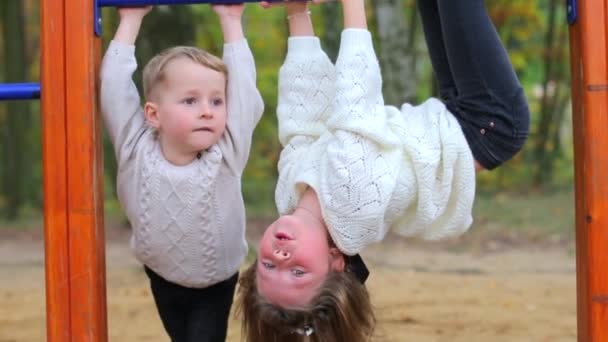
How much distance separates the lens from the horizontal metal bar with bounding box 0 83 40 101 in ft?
9.59

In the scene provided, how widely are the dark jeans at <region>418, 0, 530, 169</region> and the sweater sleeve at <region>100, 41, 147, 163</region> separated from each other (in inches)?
38.6

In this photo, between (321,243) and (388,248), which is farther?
(388,248)

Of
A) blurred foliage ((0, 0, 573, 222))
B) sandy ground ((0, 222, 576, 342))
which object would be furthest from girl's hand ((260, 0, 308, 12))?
blurred foliage ((0, 0, 573, 222))

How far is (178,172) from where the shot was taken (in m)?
3.15

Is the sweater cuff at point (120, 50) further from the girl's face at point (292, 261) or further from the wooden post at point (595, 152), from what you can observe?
the wooden post at point (595, 152)

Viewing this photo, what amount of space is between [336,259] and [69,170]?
2.73ft

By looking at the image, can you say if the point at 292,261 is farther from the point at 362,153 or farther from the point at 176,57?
the point at 176,57

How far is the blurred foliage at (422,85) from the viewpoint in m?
9.77

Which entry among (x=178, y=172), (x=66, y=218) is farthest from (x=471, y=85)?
(x=66, y=218)

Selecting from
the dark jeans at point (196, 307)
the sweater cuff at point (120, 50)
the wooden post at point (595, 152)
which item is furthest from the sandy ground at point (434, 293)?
the sweater cuff at point (120, 50)

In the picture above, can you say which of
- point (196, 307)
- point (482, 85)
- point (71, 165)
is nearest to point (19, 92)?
point (71, 165)

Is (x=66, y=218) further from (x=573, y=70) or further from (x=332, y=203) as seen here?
(x=573, y=70)

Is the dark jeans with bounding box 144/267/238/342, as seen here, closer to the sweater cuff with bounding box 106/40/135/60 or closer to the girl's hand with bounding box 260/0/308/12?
the sweater cuff with bounding box 106/40/135/60

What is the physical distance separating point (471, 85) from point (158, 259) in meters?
1.13
